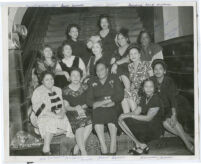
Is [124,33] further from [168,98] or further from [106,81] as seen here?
[168,98]

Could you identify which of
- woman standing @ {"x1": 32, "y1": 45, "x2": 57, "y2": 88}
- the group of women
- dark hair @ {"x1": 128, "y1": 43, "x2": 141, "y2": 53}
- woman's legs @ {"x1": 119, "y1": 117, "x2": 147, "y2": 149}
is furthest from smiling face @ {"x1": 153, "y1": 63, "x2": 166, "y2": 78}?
woman standing @ {"x1": 32, "y1": 45, "x2": 57, "y2": 88}

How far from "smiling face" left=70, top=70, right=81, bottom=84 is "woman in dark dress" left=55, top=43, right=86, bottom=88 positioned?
3 centimetres

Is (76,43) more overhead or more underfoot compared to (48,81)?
more overhead

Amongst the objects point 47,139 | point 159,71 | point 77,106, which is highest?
point 159,71

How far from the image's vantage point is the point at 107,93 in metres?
2.11

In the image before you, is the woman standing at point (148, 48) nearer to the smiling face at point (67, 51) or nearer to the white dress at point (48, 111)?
the smiling face at point (67, 51)

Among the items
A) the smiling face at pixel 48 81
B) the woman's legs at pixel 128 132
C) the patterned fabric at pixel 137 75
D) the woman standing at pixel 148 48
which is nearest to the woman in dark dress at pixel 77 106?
the smiling face at pixel 48 81

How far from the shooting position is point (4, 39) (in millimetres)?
2162

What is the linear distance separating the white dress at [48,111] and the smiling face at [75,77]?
0.13m

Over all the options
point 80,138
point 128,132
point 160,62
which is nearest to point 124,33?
point 160,62

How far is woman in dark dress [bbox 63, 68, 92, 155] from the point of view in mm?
2123

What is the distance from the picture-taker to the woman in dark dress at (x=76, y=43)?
213 centimetres

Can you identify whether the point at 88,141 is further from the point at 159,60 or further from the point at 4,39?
the point at 4,39

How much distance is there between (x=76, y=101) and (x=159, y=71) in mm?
645
